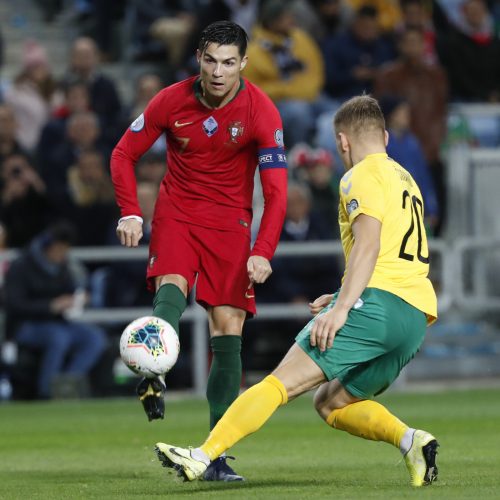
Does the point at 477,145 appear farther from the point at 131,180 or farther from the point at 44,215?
the point at 131,180

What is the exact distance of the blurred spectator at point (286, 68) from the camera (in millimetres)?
17766

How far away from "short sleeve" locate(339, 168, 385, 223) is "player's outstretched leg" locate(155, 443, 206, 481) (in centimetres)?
136

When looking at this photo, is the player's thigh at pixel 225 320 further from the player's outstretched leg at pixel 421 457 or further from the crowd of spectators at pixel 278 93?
the crowd of spectators at pixel 278 93

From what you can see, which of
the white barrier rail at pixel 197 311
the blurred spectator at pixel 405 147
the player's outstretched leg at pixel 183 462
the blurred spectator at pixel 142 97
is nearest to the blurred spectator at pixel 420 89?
the blurred spectator at pixel 405 147

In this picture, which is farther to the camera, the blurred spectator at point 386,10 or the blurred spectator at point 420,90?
the blurred spectator at point 386,10

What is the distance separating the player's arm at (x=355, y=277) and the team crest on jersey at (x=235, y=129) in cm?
142

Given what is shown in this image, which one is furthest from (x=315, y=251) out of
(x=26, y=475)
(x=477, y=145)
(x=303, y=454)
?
(x=26, y=475)

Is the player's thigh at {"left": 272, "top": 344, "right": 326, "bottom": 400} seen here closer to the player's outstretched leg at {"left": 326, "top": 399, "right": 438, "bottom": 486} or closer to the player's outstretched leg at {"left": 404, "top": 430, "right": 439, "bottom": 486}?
the player's outstretched leg at {"left": 326, "top": 399, "right": 438, "bottom": 486}

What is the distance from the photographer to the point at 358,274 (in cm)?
706

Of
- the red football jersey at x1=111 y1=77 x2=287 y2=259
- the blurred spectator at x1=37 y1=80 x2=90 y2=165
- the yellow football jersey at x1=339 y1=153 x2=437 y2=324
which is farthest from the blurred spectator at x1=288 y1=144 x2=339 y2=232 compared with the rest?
the yellow football jersey at x1=339 y1=153 x2=437 y2=324

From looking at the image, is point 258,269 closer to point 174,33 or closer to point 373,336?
point 373,336

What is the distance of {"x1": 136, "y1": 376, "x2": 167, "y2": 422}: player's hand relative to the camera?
769cm

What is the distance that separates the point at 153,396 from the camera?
770cm

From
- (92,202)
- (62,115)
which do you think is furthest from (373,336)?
(62,115)
